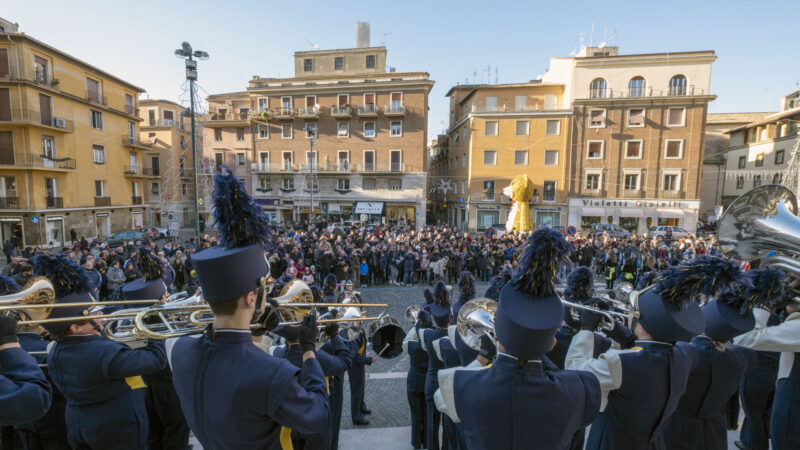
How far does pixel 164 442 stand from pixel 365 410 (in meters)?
2.63

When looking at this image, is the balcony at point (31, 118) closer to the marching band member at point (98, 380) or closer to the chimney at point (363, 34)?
the chimney at point (363, 34)

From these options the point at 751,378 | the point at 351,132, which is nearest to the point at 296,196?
the point at 351,132

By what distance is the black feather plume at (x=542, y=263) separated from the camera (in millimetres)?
1818

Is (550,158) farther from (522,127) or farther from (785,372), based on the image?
(785,372)

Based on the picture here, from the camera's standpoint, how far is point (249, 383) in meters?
1.62

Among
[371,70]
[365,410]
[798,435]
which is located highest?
[371,70]

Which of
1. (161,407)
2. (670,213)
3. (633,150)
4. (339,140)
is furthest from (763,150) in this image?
(161,407)

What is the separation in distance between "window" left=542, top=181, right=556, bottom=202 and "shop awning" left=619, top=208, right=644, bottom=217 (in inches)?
226

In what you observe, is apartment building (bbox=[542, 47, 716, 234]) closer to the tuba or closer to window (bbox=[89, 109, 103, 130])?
the tuba

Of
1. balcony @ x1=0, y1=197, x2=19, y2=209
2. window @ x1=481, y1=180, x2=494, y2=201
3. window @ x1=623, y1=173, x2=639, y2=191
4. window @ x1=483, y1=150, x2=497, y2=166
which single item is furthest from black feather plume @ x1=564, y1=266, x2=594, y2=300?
balcony @ x1=0, y1=197, x2=19, y2=209

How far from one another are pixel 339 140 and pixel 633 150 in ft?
85.8

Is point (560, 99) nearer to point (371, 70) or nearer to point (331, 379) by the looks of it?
point (371, 70)

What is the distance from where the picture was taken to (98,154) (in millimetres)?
28188

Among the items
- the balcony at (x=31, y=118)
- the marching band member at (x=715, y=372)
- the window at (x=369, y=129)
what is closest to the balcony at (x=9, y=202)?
the balcony at (x=31, y=118)
